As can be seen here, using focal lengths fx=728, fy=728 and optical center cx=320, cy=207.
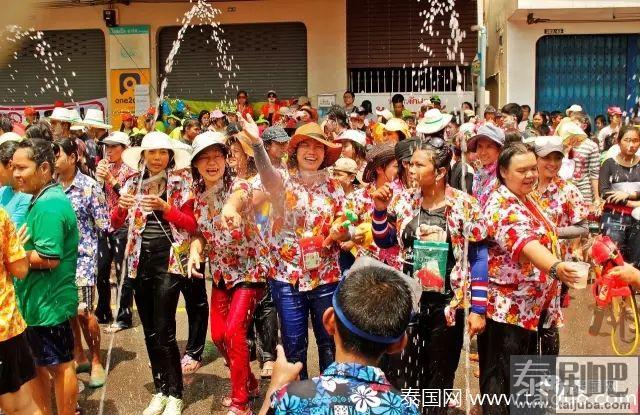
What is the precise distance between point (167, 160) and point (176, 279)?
2.68ft

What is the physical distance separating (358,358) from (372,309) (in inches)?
5.8

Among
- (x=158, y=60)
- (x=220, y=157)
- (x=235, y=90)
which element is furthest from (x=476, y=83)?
(x=220, y=157)

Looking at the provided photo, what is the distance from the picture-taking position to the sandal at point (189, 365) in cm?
570

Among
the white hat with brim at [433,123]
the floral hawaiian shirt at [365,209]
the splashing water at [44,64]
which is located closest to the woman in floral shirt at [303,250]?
the floral hawaiian shirt at [365,209]

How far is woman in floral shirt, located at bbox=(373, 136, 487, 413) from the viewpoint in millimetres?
3969

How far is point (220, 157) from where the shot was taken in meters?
4.88

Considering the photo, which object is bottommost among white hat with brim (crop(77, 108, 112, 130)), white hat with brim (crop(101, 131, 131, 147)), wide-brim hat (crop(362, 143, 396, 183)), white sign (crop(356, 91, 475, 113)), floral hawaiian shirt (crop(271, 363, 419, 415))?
floral hawaiian shirt (crop(271, 363, 419, 415))

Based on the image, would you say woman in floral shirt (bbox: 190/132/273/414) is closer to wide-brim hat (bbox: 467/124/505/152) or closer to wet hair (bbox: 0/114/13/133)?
wide-brim hat (bbox: 467/124/505/152)

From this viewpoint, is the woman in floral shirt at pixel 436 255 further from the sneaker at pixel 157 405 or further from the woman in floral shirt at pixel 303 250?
the sneaker at pixel 157 405

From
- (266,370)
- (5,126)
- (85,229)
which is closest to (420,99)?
(5,126)

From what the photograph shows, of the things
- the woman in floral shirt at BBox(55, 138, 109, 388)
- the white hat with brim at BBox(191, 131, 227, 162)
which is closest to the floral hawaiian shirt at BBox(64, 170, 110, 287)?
the woman in floral shirt at BBox(55, 138, 109, 388)

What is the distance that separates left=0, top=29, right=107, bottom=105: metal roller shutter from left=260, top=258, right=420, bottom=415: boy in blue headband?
56.5 feet

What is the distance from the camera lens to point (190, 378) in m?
5.61

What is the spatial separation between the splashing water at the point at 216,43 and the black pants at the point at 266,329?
12471 millimetres
